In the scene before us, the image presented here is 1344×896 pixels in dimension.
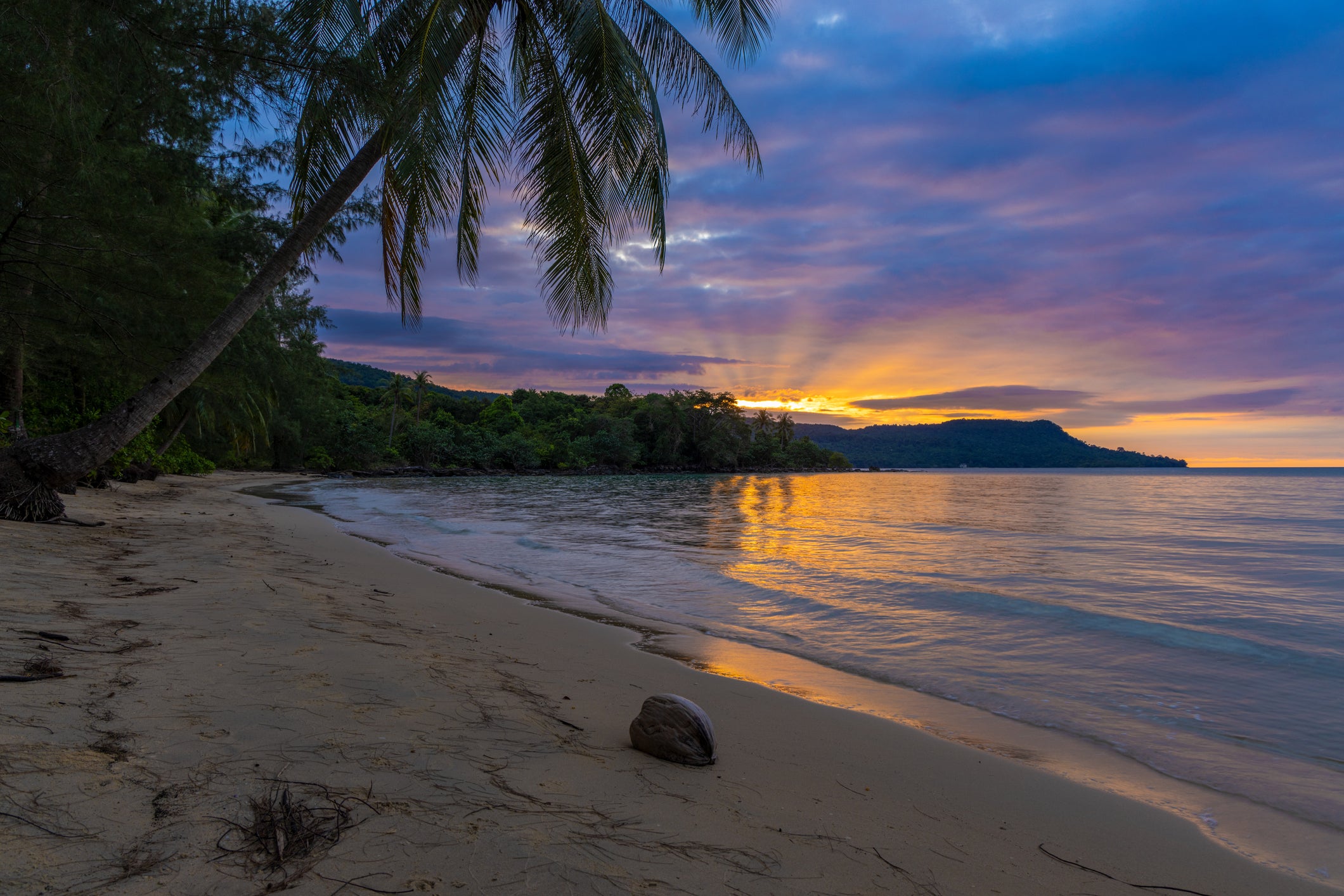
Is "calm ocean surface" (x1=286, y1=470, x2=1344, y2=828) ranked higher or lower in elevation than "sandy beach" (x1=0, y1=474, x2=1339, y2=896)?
lower

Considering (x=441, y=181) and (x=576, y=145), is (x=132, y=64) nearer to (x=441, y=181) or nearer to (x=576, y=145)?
(x=441, y=181)

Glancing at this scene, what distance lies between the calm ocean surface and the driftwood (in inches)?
106

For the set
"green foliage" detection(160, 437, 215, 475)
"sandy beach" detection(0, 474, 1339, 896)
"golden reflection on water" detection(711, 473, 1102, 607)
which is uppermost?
"sandy beach" detection(0, 474, 1339, 896)

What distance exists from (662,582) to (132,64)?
812 cm

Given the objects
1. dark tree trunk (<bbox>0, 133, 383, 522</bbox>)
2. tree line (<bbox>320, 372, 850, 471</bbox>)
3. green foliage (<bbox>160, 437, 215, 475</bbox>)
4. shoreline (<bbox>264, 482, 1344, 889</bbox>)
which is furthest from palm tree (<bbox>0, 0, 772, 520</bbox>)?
tree line (<bbox>320, 372, 850, 471</bbox>)

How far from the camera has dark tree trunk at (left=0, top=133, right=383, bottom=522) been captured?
278 inches

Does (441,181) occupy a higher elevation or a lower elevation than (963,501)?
higher

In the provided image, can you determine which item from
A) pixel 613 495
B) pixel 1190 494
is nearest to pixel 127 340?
pixel 613 495

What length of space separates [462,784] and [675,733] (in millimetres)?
949

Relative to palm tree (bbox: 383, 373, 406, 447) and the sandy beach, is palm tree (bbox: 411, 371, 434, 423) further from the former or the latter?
the sandy beach

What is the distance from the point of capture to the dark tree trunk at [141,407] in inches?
278

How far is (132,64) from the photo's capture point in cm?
591

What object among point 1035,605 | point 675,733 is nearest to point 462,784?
point 675,733

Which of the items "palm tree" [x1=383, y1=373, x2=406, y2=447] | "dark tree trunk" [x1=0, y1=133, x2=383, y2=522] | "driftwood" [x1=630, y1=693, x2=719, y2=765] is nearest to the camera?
"driftwood" [x1=630, y1=693, x2=719, y2=765]
